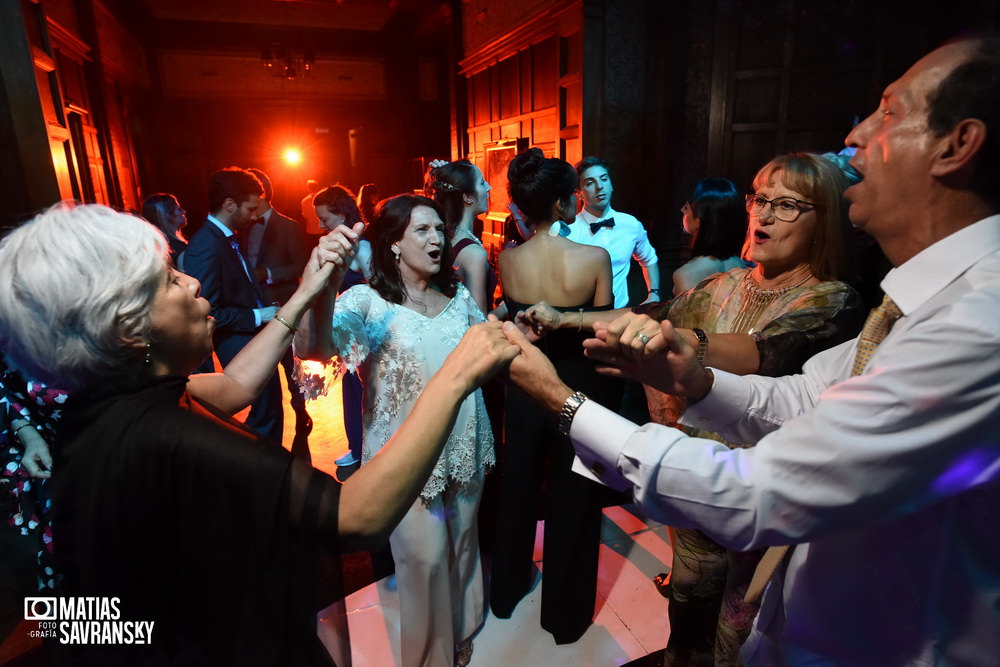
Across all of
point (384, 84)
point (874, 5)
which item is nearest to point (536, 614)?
point (874, 5)

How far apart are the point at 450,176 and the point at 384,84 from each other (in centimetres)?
1013

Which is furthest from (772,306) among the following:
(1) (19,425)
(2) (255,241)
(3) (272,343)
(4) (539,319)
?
(2) (255,241)

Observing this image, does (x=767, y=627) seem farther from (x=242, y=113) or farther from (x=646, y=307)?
(x=242, y=113)

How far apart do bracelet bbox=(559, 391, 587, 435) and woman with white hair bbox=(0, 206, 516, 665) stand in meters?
0.26

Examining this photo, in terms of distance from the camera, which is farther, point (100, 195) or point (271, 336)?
point (100, 195)

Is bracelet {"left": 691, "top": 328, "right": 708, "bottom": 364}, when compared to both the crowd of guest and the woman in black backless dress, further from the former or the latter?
the woman in black backless dress

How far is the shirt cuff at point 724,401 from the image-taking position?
125cm

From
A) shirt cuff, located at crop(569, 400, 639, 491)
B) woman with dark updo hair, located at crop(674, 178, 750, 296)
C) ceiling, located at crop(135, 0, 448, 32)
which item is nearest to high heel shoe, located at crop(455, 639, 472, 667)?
shirt cuff, located at crop(569, 400, 639, 491)

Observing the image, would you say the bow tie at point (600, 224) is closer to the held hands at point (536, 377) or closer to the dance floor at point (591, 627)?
the dance floor at point (591, 627)

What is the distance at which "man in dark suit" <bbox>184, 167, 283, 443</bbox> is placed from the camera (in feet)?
10.7

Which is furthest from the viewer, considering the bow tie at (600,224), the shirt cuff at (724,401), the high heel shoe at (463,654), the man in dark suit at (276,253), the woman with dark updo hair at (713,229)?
the man in dark suit at (276,253)

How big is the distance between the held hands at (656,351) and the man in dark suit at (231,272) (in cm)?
280

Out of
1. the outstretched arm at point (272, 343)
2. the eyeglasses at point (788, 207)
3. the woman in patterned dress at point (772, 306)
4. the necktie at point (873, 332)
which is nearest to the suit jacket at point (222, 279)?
the outstretched arm at point (272, 343)

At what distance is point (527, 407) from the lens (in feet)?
7.07
